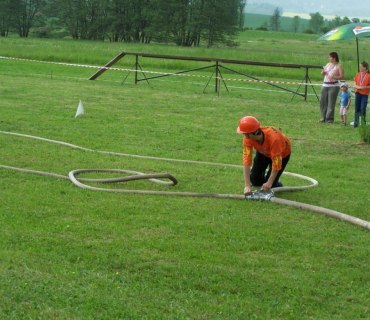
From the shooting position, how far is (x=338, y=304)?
525 cm

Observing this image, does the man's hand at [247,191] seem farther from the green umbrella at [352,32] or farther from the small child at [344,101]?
the green umbrella at [352,32]

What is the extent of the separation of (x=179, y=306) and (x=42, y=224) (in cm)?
228

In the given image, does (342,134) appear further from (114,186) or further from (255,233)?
(255,233)

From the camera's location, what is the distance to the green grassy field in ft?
16.9

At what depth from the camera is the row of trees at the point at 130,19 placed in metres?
60.8

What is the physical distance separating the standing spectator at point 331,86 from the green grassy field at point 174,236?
2.25m

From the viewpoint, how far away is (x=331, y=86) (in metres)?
16.2

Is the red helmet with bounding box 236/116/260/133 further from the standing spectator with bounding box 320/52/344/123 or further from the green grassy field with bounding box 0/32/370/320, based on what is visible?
the standing spectator with bounding box 320/52/344/123

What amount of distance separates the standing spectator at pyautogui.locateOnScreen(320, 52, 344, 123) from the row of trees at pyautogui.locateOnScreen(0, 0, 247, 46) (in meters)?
44.5

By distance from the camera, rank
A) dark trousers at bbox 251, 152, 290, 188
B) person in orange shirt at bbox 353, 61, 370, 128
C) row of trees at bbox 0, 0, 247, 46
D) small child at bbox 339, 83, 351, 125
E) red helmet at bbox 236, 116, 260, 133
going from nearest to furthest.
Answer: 1. red helmet at bbox 236, 116, 260, 133
2. dark trousers at bbox 251, 152, 290, 188
3. person in orange shirt at bbox 353, 61, 370, 128
4. small child at bbox 339, 83, 351, 125
5. row of trees at bbox 0, 0, 247, 46

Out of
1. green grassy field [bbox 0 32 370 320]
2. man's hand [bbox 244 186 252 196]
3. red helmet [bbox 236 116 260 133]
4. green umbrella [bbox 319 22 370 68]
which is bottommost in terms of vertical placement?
green grassy field [bbox 0 32 370 320]

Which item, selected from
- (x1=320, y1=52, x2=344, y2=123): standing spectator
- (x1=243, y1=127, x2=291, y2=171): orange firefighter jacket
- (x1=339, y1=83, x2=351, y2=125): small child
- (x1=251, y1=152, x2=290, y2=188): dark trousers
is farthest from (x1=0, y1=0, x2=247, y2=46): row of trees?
(x1=243, y1=127, x2=291, y2=171): orange firefighter jacket

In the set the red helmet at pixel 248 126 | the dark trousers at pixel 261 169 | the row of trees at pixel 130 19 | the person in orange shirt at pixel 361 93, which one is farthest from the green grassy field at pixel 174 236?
the row of trees at pixel 130 19

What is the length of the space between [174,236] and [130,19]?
2318 inches
